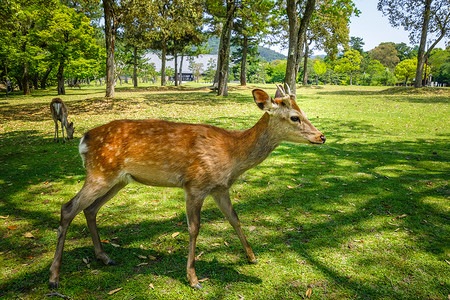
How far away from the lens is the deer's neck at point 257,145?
3.24 meters

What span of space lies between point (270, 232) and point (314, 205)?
128 cm

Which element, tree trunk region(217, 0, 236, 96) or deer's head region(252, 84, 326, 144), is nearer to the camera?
deer's head region(252, 84, 326, 144)

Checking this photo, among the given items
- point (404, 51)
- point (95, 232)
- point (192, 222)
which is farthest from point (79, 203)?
point (404, 51)

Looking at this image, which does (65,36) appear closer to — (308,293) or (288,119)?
(288,119)

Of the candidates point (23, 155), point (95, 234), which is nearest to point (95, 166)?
point (95, 234)

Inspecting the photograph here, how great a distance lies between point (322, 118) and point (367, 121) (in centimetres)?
207

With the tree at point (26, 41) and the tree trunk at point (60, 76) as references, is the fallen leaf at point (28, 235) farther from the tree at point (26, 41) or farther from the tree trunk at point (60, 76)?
the tree trunk at point (60, 76)

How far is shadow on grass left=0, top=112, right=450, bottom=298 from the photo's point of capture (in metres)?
3.33

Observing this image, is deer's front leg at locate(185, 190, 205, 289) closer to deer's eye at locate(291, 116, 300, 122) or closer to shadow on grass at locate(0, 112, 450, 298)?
shadow on grass at locate(0, 112, 450, 298)

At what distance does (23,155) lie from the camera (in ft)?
27.0

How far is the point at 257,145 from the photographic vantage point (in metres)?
3.25

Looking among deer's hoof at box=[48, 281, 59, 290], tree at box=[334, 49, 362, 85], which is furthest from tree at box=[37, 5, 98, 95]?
tree at box=[334, 49, 362, 85]

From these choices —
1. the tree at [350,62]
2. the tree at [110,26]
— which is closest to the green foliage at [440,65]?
the tree at [350,62]

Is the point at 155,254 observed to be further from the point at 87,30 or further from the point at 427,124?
the point at 87,30
